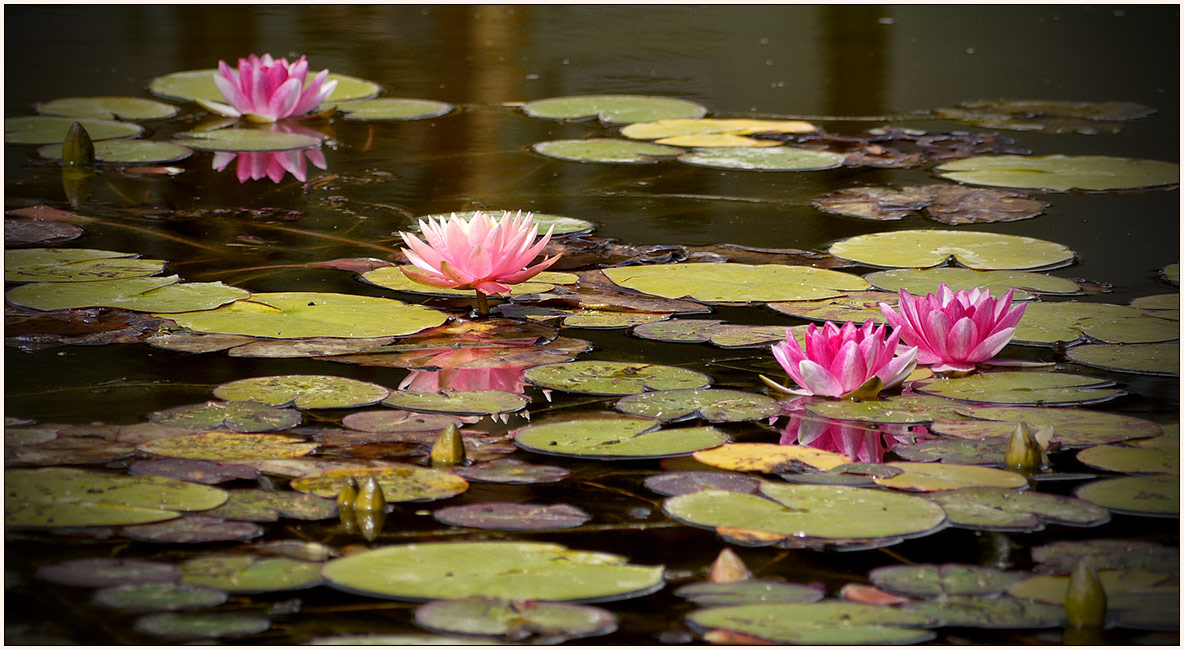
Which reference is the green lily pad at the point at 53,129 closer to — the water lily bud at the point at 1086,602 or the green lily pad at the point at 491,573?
the green lily pad at the point at 491,573

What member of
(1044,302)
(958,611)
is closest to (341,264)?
(1044,302)

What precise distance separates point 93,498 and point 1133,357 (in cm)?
180

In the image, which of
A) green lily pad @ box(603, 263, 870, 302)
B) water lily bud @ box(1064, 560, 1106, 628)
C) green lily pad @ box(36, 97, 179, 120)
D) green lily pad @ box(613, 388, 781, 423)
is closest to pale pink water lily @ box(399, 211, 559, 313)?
green lily pad @ box(603, 263, 870, 302)

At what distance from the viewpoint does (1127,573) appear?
1.56 m

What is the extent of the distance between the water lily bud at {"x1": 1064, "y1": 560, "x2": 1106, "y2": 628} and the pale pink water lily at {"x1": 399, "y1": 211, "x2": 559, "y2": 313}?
1440 mm

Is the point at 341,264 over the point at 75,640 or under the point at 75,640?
over

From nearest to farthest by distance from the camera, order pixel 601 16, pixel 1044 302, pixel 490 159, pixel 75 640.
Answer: pixel 75 640, pixel 1044 302, pixel 490 159, pixel 601 16

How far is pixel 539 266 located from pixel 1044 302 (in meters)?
1.09

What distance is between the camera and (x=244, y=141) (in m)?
4.57

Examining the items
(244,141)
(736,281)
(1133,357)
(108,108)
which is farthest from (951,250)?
(108,108)

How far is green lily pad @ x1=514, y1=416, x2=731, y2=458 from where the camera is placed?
6.40ft

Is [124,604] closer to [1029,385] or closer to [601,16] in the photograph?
[1029,385]

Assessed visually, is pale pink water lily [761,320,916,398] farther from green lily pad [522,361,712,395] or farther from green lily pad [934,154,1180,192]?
green lily pad [934,154,1180,192]

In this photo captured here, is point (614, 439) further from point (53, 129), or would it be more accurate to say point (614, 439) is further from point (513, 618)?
point (53, 129)
